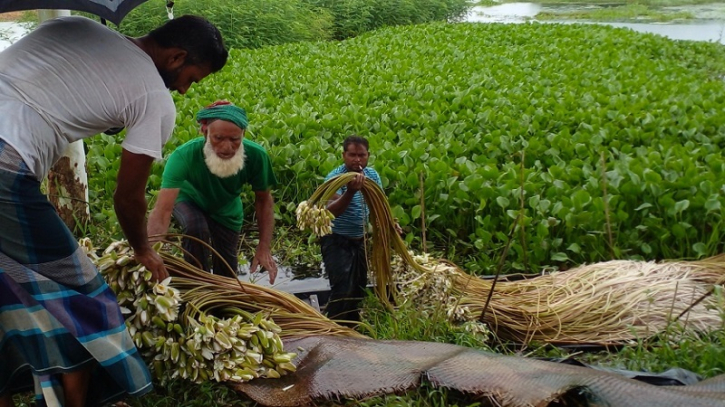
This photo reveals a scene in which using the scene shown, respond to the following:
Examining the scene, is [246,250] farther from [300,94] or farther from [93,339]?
[300,94]

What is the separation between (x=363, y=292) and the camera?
4.20 metres

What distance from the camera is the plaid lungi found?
2244 millimetres

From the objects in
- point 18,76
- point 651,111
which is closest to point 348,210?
point 18,76

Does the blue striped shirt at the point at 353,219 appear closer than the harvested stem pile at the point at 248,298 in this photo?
No

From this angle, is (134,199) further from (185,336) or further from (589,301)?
(589,301)

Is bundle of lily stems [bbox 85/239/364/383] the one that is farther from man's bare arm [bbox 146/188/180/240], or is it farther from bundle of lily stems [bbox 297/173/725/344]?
bundle of lily stems [bbox 297/173/725/344]

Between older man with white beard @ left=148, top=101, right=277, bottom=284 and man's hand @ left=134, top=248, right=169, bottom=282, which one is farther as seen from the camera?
older man with white beard @ left=148, top=101, right=277, bottom=284

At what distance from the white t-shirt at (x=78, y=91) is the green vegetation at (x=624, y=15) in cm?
2594

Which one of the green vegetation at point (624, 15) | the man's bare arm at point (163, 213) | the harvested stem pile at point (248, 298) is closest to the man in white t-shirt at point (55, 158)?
the harvested stem pile at point (248, 298)

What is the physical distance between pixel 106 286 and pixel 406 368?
106 centimetres

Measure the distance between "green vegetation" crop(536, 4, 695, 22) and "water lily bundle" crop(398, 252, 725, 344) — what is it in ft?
78.5

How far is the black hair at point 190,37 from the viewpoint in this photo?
252 cm

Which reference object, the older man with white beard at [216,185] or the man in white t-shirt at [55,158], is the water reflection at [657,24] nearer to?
the older man with white beard at [216,185]

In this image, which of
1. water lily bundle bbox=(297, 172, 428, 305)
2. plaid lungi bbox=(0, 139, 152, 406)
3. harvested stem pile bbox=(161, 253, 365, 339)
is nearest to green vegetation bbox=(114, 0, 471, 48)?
water lily bundle bbox=(297, 172, 428, 305)
